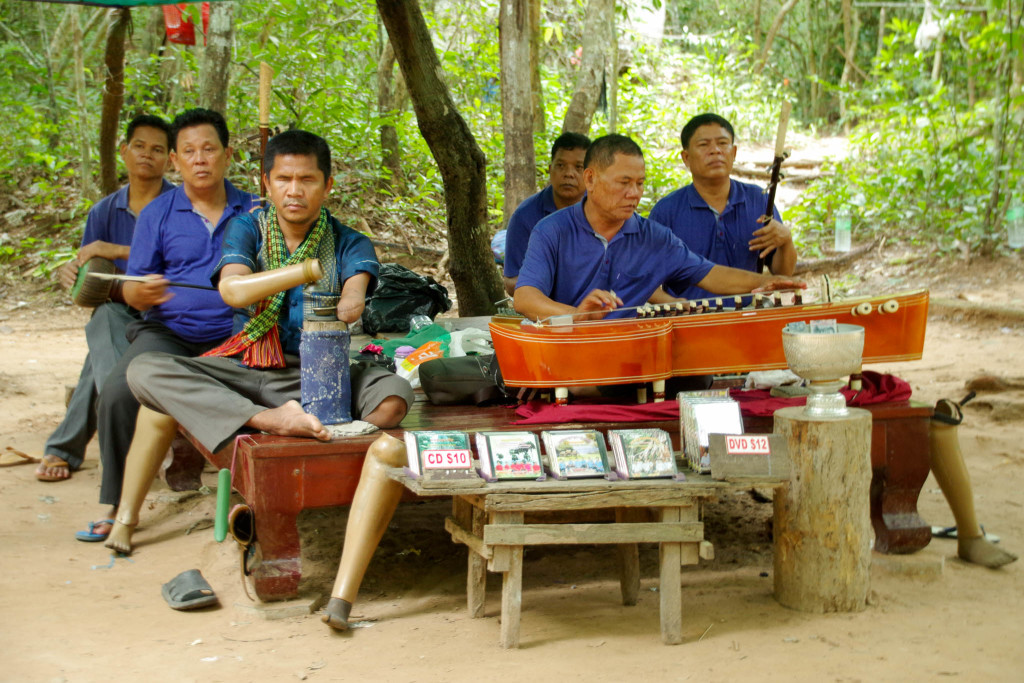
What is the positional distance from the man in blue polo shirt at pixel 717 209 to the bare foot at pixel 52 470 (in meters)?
3.30

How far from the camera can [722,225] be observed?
182 inches

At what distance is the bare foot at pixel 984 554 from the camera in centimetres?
364

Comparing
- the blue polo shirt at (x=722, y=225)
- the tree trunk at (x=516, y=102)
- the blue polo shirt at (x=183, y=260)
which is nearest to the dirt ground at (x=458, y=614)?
the blue polo shirt at (x=183, y=260)

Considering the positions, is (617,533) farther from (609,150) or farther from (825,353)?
(609,150)

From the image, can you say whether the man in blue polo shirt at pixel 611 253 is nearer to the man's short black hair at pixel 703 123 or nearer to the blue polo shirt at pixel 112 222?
the man's short black hair at pixel 703 123

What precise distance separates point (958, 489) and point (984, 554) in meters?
0.26

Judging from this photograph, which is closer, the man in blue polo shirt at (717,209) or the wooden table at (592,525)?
the wooden table at (592,525)

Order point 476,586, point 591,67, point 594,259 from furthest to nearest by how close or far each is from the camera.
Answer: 1. point 591,67
2. point 594,259
3. point 476,586

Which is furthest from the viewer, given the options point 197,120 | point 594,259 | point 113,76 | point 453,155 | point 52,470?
point 113,76

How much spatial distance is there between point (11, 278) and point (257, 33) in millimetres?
4043

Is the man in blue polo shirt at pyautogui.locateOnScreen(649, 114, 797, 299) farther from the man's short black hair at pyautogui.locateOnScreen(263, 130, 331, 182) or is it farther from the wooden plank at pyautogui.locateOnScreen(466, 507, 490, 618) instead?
the wooden plank at pyautogui.locateOnScreen(466, 507, 490, 618)

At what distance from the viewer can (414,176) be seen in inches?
443

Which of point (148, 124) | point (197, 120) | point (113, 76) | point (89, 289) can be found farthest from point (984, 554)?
point (113, 76)

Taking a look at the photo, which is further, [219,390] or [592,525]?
[219,390]
